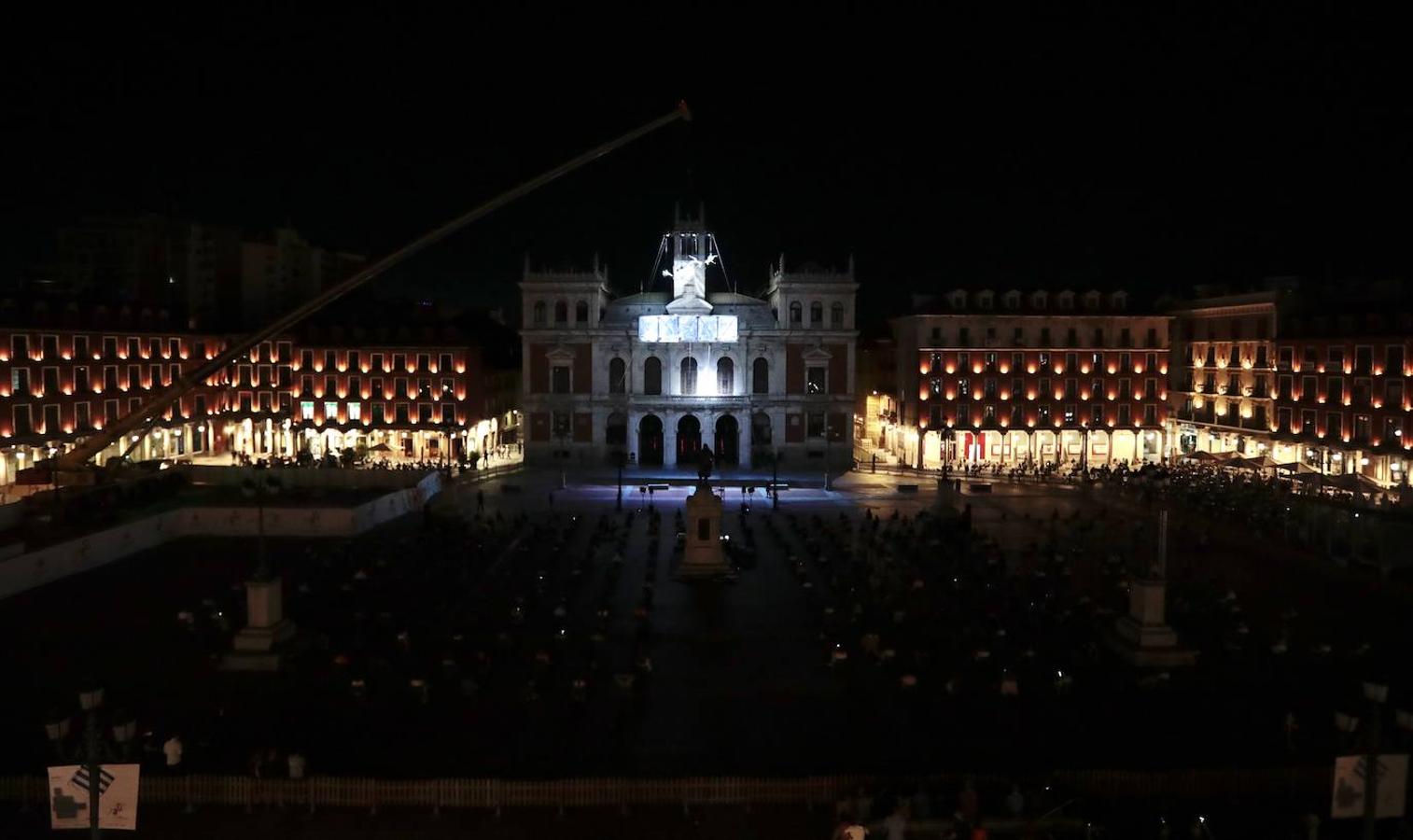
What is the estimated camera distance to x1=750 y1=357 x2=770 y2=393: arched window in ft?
225

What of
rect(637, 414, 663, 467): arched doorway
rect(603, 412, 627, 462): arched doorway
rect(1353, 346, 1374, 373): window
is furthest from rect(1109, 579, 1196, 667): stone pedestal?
rect(603, 412, 627, 462): arched doorway

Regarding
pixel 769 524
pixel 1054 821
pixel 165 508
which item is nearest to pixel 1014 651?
pixel 1054 821

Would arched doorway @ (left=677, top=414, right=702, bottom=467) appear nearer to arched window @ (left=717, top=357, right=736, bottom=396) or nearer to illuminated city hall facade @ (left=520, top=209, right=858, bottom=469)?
illuminated city hall facade @ (left=520, top=209, right=858, bottom=469)

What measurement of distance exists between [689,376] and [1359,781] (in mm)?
56012

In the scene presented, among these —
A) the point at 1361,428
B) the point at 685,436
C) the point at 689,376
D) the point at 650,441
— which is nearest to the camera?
the point at 1361,428

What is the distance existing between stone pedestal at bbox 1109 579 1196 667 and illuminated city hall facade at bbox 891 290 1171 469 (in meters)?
41.4

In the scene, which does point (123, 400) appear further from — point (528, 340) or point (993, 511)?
point (993, 511)

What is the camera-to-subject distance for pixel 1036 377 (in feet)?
222

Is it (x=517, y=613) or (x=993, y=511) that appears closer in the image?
(x=517, y=613)

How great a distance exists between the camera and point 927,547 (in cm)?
3806

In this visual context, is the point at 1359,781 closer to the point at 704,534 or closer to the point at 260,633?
the point at 260,633

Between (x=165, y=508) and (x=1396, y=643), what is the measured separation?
41360 mm

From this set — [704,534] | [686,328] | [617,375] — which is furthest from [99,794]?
[617,375]

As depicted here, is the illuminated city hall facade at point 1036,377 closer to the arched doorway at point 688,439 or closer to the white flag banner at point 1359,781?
the arched doorway at point 688,439
